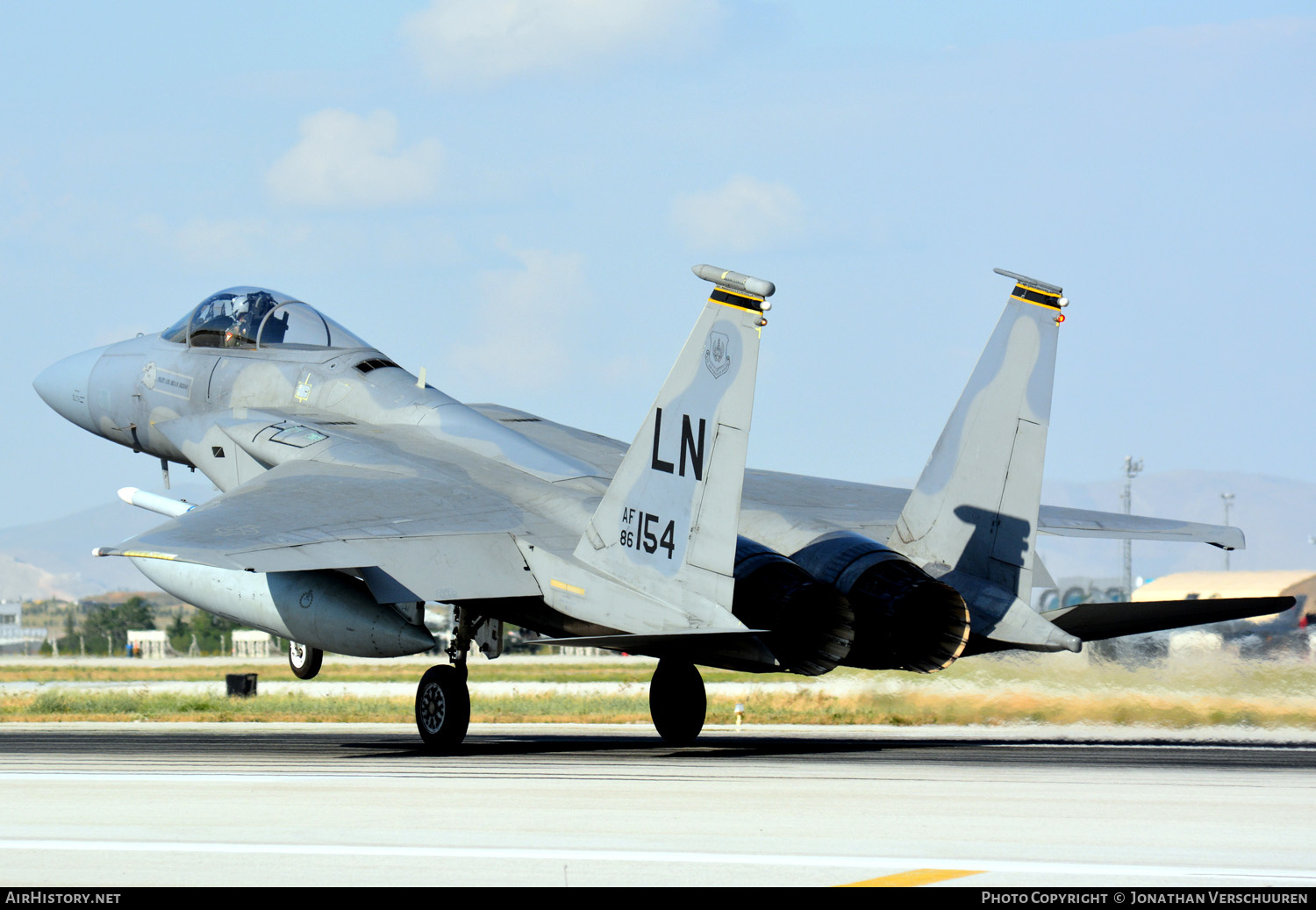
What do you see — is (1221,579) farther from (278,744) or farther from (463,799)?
(463,799)

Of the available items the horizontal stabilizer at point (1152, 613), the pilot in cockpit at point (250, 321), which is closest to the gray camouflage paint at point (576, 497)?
the pilot in cockpit at point (250, 321)

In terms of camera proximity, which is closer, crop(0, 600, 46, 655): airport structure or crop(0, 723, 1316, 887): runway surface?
crop(0, 723, 1316, 887): runway surface

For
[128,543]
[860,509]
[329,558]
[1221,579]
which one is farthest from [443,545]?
[1221,579]

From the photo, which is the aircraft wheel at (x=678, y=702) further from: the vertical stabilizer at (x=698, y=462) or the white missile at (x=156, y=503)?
the white missile at (x=156, y=503)

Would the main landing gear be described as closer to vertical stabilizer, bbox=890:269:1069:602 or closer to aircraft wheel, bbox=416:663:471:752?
aircraft wheel, bbox=416:663:471:752

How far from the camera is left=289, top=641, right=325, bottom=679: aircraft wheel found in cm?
1534

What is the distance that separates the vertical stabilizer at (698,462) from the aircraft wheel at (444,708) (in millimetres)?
3087

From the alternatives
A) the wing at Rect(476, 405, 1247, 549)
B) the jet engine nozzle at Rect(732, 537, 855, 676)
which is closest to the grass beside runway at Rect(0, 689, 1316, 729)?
the wing at Rect(476, 405, 1247, 549)

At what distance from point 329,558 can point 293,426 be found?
159 inches

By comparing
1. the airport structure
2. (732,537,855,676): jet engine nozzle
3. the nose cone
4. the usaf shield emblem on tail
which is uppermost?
the nose cone

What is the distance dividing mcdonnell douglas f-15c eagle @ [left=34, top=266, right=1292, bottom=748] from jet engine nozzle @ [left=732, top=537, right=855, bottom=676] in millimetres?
18

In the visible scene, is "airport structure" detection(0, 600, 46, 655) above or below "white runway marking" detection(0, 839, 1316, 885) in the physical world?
below

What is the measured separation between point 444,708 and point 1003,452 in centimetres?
594

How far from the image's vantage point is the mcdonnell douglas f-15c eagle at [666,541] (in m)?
11.4
